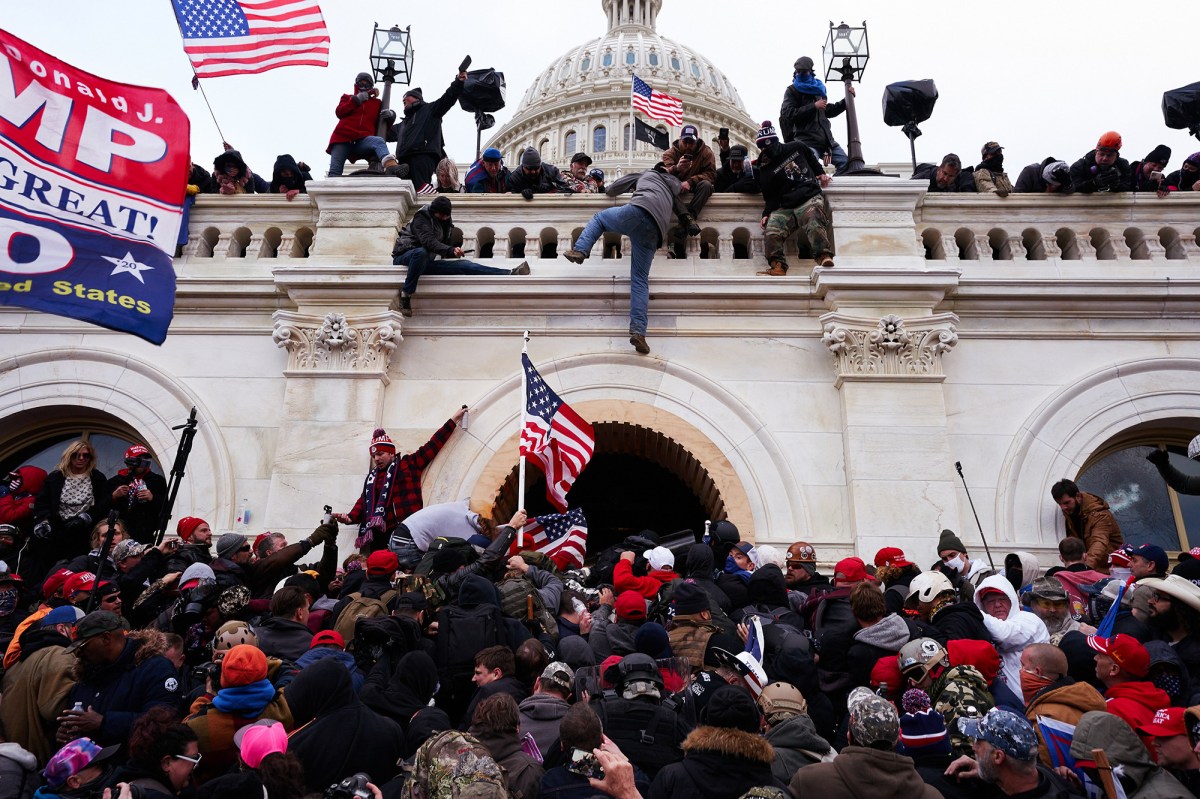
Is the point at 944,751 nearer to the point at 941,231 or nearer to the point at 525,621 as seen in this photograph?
the point at 525,621

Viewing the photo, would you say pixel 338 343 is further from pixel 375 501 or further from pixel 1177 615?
pixel 1177 615

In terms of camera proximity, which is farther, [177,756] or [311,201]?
[311,201]

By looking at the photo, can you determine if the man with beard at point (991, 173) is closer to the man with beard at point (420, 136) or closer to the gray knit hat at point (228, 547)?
the man with beard at point (420, 136)

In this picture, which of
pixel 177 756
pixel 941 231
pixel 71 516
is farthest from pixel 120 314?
pixel 941 231

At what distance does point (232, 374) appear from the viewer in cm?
1286

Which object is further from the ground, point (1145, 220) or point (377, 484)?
point (1145, 220)

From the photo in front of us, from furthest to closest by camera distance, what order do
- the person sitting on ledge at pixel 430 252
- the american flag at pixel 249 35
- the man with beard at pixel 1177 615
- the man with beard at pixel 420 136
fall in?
1. the man with beard at pixel 420 136
2. the american flag at pixel 249 35
3. the person sitting on ledge at pixel 430 252
4. the man with beard at pixel 1177 615

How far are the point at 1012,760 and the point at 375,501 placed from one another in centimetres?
804

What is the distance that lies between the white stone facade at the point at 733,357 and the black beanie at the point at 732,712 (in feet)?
22.1

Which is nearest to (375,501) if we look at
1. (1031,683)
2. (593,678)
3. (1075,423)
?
(593,678)

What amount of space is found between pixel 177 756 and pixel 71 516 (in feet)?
23.6

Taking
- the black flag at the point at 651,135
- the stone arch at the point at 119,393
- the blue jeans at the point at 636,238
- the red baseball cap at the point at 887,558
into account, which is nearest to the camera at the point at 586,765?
the red baseball cap at the point at 887,558

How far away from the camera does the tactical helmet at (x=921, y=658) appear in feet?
20.2

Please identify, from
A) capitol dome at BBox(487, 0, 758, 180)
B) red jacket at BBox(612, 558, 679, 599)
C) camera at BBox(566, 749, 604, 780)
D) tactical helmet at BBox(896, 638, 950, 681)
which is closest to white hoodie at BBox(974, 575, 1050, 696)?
tactical helmet at BBox(896, 638, 950, 681)
